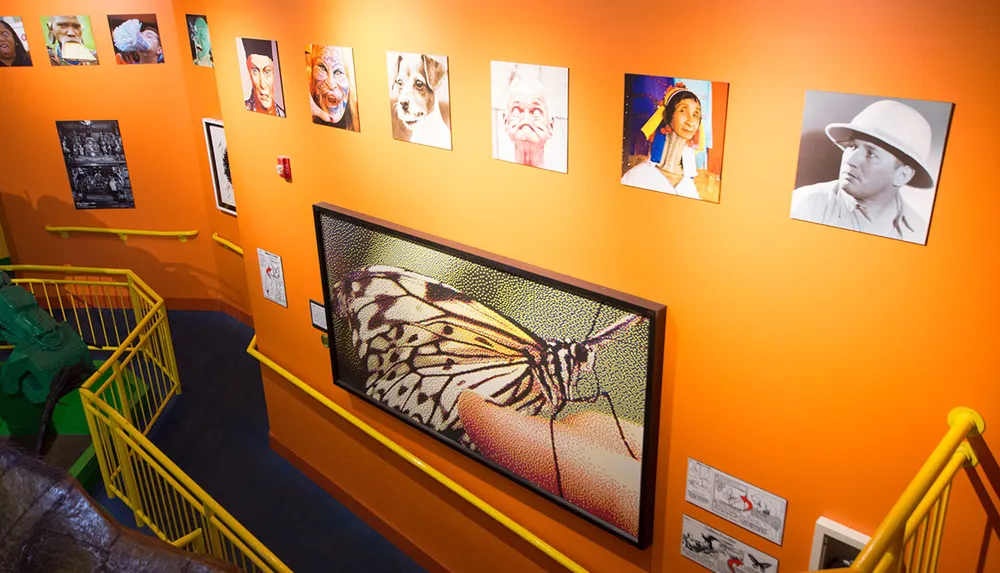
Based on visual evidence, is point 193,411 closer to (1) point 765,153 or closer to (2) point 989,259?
(1) point 765,153

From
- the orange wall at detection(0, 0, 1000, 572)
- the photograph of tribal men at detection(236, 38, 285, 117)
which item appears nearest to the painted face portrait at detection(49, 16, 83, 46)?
the orange wall at detection(0, 0, 1000, 572)

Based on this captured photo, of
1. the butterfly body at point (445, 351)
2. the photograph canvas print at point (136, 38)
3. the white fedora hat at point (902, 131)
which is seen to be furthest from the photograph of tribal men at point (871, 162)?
the photograph canvas print at point (136, 38)

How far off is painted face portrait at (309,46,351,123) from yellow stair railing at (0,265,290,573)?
228 centimetres

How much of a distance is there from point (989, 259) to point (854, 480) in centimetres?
101

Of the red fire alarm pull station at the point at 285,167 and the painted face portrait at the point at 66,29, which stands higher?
the painted face portrait at the point at 66,29

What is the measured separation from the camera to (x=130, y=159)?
868cm

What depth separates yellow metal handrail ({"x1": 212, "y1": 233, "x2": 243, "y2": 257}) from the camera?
8.38 meters

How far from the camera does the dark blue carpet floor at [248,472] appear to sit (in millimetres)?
5637

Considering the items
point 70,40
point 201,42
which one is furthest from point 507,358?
point 70,40

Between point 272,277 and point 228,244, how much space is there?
9.81 ft

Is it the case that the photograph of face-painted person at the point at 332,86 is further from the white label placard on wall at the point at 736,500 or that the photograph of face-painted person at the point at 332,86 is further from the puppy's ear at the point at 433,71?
the white label placard on wall at the point at 736,500

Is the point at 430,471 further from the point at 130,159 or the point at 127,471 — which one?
the point at 130,159

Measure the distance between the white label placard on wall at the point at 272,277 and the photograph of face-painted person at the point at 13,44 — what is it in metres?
4.56

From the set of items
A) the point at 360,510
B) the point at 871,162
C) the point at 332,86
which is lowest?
the point at 360,510
